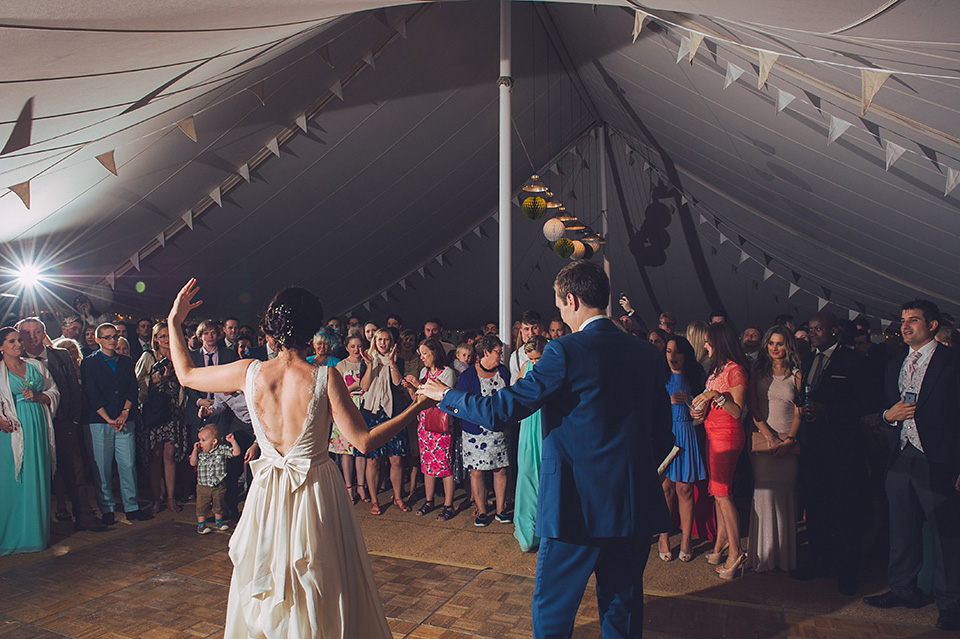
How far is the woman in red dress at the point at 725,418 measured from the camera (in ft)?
11.5

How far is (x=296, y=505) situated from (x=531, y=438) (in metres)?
2.19

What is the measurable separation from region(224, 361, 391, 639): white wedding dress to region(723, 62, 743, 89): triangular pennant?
10.9 ft

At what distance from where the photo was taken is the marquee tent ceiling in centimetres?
245

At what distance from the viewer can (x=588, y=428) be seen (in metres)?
1.98

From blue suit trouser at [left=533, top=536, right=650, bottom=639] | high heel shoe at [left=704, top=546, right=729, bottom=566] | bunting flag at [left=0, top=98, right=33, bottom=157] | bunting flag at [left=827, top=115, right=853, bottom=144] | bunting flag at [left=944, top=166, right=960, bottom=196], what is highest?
bunting flag at [left=827, top=115, right=853, bottom=144]

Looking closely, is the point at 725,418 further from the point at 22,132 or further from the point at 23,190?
the point at 23,190

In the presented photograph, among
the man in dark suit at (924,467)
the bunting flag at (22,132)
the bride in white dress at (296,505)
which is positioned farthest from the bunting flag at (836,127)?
the bunting flag at (22,132)

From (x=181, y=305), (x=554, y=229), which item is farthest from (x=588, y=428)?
(x=554, y=229)

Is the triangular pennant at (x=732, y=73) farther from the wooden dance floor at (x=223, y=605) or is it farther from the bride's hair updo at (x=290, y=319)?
the bride's hair updo at (x=290, y=319)

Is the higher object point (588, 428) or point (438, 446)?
point (588, 428)

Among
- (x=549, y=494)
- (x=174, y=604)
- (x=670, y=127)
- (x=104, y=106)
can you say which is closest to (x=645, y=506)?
(x=549, y=494)

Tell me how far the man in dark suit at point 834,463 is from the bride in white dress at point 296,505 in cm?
240

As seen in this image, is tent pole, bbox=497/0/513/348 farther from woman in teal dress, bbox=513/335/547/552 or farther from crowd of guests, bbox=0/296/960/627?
woman in teal dress, bbox=513/335/547/552

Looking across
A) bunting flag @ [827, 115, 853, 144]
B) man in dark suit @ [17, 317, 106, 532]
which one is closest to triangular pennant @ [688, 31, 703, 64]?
bunting flag @ [827, 115, 853, 144]
